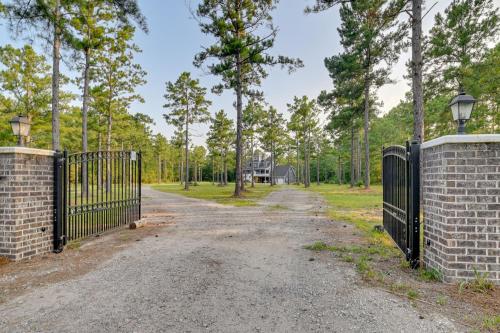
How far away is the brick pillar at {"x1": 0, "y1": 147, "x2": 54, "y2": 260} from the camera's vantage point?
430cm

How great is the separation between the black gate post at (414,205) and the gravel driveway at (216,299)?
99cm

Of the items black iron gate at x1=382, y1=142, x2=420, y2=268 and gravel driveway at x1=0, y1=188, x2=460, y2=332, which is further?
black iron gate at x1=382, y1=142, x2=420, y2=268

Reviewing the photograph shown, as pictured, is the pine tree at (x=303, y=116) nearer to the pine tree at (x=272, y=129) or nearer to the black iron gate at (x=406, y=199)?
the pine tree at (x=272, y=129)

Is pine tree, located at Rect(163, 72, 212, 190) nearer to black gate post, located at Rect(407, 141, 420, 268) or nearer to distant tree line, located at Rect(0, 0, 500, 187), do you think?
distant tree line, located at Rect(0, 0, 500, 187)

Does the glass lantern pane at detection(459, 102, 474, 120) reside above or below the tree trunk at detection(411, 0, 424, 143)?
below

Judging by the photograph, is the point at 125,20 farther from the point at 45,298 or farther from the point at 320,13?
the point at 320,13

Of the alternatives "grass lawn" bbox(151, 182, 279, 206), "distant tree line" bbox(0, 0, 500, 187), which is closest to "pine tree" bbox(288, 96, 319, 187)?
"distant tree line" bbox(0, 0, 500, 187)

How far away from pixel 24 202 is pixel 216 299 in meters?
3.75

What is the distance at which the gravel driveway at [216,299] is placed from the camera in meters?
2.45

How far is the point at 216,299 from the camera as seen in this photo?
2982mm

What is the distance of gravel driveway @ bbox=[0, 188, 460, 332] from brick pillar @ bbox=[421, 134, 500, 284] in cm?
100

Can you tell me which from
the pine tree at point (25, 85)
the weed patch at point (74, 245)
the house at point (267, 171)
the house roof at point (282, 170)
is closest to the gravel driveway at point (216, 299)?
the weed patch at point (74, 245)

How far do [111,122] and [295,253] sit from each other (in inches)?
771

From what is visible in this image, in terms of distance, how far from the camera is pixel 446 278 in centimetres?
331
